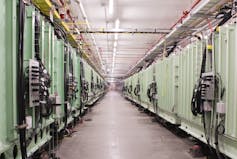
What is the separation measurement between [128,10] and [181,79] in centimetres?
357

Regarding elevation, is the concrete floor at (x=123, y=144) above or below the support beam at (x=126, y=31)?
below

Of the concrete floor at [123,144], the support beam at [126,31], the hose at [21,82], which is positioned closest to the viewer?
the hose at [21,82]

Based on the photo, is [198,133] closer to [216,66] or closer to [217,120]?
[217,120]

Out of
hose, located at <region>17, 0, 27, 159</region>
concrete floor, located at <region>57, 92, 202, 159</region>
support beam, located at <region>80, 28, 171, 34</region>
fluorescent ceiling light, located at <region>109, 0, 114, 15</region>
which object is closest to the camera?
hose, located at <region>17, 0, 27, 159</region>

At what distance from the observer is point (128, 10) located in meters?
8.27

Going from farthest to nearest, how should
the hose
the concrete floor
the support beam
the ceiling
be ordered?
the support beam
the ceiling
the concrete floor
the hose

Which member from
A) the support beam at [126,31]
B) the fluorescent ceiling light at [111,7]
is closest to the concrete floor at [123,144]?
the fluorescent ceiling light at [111,7]

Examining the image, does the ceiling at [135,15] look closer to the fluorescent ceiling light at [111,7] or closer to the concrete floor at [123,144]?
the fluorescent ceiling light at [111,7]

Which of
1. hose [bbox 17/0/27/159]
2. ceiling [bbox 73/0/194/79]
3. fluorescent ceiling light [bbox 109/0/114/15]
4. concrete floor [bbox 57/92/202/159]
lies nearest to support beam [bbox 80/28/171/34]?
ceiling [bbox 73/0/194/79]

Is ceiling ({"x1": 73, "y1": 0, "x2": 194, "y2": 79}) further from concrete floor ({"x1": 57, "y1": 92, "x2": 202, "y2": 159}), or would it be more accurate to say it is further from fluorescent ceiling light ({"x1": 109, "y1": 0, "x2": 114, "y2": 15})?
concrete floor ({"x1": 57, "y1": 92, "x2": 202, "y2": 159})

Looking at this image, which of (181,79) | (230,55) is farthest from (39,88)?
(181,79)

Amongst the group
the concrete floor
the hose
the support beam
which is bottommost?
the concrete floor

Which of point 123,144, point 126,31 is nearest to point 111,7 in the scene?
point 126,31

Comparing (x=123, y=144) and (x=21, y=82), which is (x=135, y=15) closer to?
(x=123, y=144)
